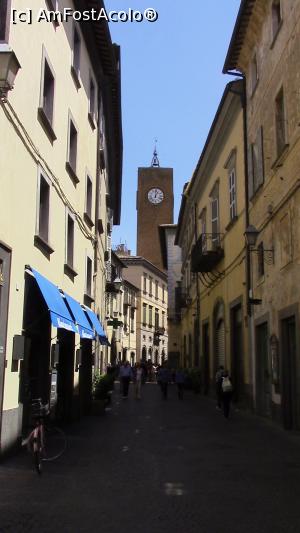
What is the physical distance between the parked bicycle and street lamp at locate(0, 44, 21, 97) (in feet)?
15.6

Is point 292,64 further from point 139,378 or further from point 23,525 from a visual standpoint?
point 139,378

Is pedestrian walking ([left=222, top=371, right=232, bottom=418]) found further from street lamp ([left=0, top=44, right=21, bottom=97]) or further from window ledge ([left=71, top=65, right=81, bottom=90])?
street lamp ([left=0, top=44, right=21, bottom=97])

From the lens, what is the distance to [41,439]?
28.3ft

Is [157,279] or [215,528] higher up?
[157,279]

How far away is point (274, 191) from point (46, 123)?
235 inches

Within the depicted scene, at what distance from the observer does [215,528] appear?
585 centimetres

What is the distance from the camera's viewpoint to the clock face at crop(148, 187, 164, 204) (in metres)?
75.5

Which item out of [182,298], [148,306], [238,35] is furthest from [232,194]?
[148,306]

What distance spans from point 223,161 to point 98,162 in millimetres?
4909

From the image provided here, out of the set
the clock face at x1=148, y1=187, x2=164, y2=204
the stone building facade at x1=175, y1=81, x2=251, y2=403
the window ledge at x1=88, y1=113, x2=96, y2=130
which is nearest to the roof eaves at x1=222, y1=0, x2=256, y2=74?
the stone building facade at x1=175, y1=81, x2=251, y2=403

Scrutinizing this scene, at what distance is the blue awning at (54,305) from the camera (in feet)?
35.0

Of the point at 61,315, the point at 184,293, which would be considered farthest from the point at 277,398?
the point at 184,293

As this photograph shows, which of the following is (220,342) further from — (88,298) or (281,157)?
(281,157)

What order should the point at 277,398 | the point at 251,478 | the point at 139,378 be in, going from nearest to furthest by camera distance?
1. the point at 251,478
2. the point at 277,398
3. the point at 139,378
